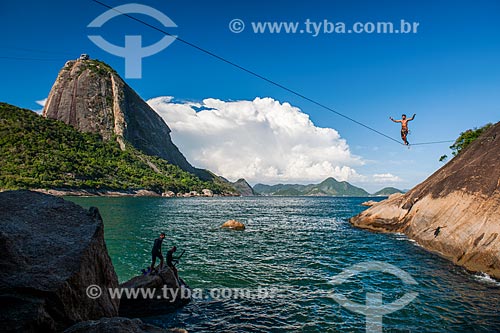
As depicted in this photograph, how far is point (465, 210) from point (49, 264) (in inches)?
1059

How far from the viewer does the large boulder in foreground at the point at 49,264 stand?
22.9 feet

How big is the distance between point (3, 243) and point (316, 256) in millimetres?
21849

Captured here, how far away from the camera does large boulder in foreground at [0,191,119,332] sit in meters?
6.98

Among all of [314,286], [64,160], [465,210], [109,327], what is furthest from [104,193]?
[109,327]

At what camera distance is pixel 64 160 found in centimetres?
12594

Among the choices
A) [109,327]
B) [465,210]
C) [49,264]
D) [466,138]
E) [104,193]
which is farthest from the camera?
[104,193]

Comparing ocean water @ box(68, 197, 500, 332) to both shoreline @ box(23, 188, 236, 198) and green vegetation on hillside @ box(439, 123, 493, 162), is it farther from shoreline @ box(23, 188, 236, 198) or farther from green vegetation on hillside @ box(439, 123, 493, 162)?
shoreline @ box(23, 188, 236, 198)

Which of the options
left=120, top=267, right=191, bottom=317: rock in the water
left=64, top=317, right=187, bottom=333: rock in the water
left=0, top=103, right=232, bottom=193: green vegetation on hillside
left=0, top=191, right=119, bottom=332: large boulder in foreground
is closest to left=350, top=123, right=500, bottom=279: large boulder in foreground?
left=120, top=267, right=191, bottom=317: rock in the water

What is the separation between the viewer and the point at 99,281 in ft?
32.2

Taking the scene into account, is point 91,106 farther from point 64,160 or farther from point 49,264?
point 49,264

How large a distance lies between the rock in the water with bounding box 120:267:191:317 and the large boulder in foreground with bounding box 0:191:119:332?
1.58 m

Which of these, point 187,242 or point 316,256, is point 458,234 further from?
point 187,242

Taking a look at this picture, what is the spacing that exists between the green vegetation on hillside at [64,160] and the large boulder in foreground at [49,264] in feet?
355

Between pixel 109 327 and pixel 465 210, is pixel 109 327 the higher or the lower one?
the lower one
